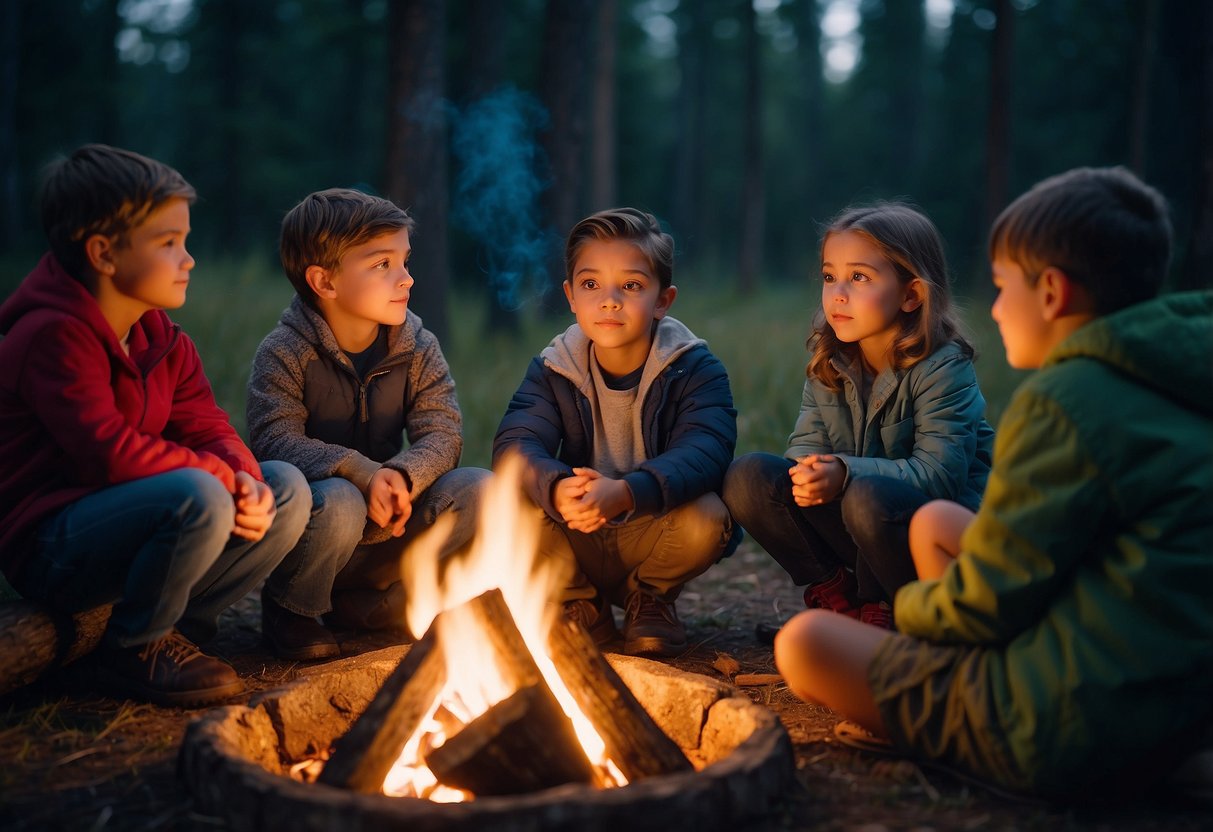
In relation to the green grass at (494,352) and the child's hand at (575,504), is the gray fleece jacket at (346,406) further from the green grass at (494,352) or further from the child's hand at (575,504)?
the green grass at (494,352)

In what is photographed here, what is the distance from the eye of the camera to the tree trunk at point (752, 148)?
17.9 metres

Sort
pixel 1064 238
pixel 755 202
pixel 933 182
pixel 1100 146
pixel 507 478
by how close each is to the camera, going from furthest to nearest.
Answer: pixel 933 182 → pixel 1100 146 → pixel 755 202 → pixel 507 478 → pixel 1064 238

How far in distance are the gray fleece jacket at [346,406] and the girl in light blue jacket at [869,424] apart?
110cm

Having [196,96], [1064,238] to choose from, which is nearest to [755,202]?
[196,96]

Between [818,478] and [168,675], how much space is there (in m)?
2.07

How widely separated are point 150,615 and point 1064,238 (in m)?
2.60

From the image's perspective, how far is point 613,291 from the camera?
3.63m

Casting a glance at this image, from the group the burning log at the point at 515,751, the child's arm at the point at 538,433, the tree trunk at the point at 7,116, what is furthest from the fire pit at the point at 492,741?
the tree trunk at the point at 7,116

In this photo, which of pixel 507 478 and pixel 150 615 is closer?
pixel 150 615

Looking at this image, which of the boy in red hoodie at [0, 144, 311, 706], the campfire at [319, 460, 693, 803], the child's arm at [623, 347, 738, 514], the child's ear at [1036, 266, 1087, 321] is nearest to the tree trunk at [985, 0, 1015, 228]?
the child's arm at [623, 347, 738, 514]

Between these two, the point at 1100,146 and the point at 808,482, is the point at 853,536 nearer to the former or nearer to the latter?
the point at 808,482

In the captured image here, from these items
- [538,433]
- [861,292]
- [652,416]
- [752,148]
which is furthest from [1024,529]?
[752,148]

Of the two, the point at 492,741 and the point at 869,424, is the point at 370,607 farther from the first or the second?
the point at 869,424

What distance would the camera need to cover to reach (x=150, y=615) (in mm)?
2930
